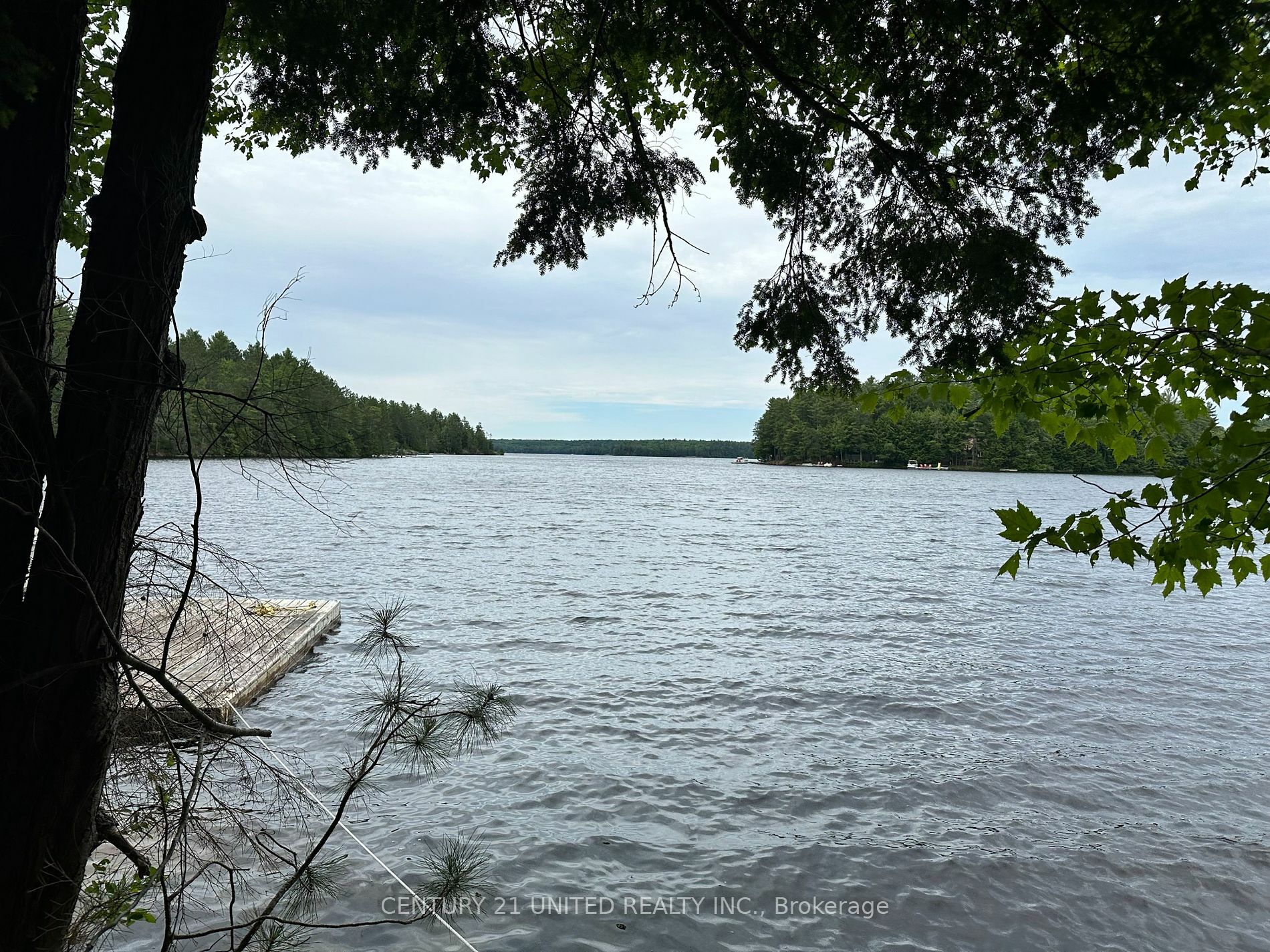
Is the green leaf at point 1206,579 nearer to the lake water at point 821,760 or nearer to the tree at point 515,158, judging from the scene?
the tree at point 515,158

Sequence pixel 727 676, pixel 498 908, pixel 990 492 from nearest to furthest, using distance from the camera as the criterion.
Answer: pixel 498 908 < pixel 727 676 < pixel 990 492

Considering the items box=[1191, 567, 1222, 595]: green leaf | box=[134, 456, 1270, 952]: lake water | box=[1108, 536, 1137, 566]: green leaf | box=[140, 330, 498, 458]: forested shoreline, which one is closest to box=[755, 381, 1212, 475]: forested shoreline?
box=[134, 456, 1270, 952]: lake water

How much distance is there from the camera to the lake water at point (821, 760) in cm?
530

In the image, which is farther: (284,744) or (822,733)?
(822,733)

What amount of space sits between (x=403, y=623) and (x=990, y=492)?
75077 mm

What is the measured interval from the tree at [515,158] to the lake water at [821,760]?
1.03m

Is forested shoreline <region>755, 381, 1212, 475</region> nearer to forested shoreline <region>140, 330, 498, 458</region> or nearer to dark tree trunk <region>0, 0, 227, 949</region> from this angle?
forested shoreline <region>140, 330, 498, 458</region>

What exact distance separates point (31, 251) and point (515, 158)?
9.51ft

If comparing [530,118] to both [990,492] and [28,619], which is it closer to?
[28,619]

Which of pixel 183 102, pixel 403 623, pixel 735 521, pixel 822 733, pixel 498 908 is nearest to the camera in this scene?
pixel 183 102

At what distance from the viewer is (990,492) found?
75.9 meters

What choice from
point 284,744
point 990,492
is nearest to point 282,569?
point 284,744

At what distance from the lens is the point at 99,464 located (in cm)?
275

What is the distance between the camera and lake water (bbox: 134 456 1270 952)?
5.30 metres
